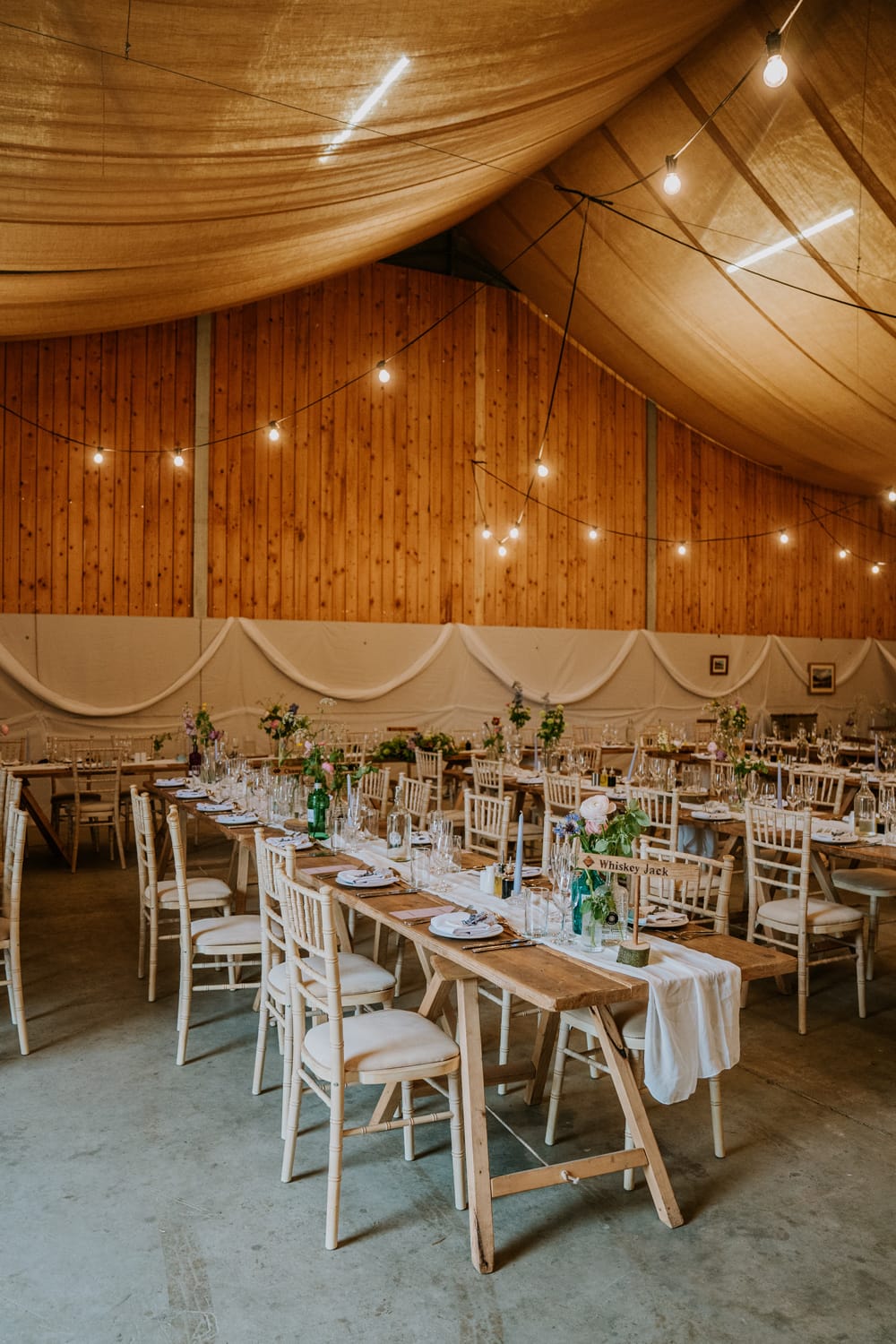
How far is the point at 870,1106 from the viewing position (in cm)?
369

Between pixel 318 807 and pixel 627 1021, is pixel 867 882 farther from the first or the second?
pixel 318 807

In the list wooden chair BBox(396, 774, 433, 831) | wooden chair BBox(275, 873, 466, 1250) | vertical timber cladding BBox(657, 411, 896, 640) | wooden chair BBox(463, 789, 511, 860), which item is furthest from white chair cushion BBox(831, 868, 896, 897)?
vertical timber cladding BBox(657, 411, 896, 640)

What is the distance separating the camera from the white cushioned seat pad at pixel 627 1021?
304cm

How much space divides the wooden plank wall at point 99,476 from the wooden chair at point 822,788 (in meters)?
6.49

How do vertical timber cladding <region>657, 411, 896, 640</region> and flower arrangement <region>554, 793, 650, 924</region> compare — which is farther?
vertical timber cladding <region>657, 411, 896, 640</region>

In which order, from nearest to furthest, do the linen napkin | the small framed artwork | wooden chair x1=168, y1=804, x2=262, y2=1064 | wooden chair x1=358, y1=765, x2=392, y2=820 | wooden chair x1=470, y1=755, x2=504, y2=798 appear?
1. the linen napkin
2. wooden chair x1=168, y1=804, x2=262, y2=1064
3. wooden chair x1=358, y1=765, x2=392, y2=820
4. wooden chair x1=470, y1=755, x2=504, y2=798
5. the small framed artwork

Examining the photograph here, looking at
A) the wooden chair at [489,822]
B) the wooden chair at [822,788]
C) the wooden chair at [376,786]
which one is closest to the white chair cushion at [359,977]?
the wooden chair at [489,822]

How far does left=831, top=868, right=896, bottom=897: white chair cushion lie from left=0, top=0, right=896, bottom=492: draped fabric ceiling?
477 cm

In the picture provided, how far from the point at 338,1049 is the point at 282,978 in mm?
754

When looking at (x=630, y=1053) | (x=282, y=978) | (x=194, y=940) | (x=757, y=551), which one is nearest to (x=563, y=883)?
(x=630, y=1053)

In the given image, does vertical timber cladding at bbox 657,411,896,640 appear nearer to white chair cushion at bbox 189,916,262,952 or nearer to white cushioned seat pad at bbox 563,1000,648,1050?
white chair cushion at bbox 189,916,262,952

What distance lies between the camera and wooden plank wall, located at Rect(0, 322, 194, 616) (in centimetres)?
967

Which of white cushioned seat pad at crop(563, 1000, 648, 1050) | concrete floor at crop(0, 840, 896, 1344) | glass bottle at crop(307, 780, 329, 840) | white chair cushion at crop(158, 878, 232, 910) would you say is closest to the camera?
concrete floor at crop(0, 840, 896, 1344)

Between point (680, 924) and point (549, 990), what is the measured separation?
0.80 m
